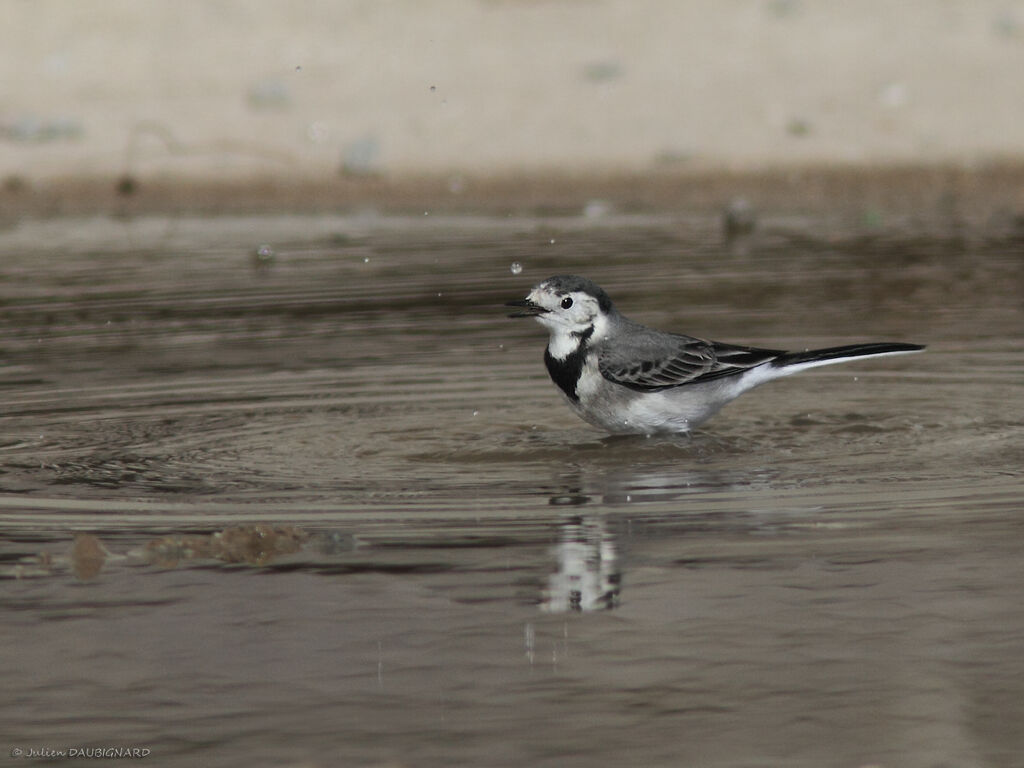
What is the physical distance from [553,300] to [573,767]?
16.9ft

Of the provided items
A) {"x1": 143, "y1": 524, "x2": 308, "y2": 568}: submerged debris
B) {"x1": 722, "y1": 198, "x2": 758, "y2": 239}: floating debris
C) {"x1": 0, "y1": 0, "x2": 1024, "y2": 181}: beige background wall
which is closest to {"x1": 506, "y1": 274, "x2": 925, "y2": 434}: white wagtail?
{"x1": 143, "y1": 524, "x2": 308, "y2": 568}: submerged debris

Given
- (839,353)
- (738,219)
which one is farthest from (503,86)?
(839,353)

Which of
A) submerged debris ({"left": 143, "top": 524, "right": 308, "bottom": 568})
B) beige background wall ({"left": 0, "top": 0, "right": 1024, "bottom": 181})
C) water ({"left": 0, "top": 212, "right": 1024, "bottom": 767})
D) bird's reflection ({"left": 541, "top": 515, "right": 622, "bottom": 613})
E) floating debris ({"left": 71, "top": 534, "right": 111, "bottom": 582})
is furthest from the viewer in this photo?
beige background wall ({"left": 0, "top": 0, "right": 1024, "bottom": 181})

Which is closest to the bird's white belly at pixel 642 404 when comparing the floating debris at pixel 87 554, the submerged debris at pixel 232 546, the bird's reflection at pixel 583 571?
the bird's reflection at pixel 583 571

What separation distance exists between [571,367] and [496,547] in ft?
8.41

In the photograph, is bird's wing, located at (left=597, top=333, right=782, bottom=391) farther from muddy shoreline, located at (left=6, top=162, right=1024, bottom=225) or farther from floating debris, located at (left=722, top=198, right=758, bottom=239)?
muddy shoreline, located at (left=6, top=162, right=1024, bottom=225)

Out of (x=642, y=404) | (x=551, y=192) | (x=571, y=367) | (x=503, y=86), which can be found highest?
(x=503, y=86)

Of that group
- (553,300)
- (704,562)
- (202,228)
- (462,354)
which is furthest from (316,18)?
(704,562)

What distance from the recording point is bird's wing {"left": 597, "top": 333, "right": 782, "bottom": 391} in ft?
32.3

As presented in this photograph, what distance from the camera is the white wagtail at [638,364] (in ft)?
32.3

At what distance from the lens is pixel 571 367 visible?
992 centimetres

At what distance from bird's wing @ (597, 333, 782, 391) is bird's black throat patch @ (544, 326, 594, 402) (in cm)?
10

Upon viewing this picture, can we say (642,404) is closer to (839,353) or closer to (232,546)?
(839,353)

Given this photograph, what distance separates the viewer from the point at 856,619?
634 centimetres
